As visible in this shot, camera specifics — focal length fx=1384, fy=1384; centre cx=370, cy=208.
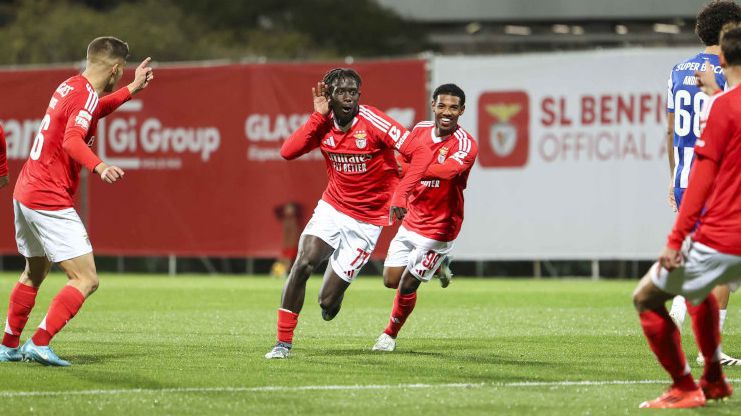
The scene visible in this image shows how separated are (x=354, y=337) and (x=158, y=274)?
1264 cm

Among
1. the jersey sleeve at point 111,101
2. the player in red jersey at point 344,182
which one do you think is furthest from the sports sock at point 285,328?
the jersey sleeve at point 111,101

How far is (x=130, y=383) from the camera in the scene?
29.8ft

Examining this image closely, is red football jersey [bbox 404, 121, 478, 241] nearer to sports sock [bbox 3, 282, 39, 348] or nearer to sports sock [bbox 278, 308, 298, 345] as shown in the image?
sports sock [bbox 278, 308, 298, 345]

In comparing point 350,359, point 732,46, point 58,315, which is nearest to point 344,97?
point 350,359

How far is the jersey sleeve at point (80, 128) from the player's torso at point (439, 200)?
288 cm

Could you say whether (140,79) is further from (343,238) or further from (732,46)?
(732,46)

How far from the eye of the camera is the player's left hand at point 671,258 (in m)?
7.56

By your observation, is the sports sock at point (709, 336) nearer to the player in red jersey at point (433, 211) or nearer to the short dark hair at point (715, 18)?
the short dark hair at point (715, 18)

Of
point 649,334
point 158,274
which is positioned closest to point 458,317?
point 649,334

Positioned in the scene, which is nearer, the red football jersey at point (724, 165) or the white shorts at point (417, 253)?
the red football jersey at point (724, 165)

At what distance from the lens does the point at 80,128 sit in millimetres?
9930

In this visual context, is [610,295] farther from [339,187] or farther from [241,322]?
[339,187]

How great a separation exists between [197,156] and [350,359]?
1368cm

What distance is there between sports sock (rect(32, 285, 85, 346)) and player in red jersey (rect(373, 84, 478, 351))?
268 centimetres
